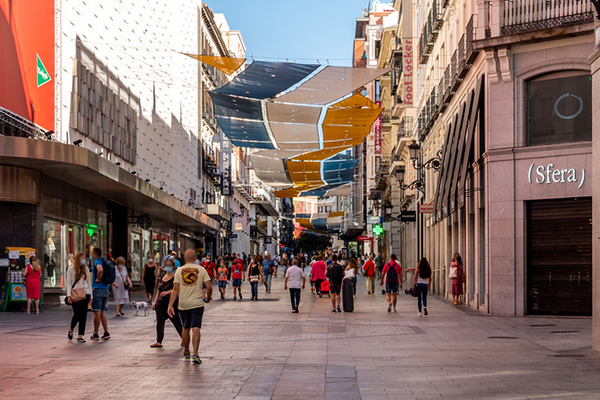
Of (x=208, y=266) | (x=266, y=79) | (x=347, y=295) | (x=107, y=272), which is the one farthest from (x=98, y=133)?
(x=107, y=272)

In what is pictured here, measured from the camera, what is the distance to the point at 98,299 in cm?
1436

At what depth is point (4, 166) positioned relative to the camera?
21203 millimetres

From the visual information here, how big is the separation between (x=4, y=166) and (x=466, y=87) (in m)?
13.5

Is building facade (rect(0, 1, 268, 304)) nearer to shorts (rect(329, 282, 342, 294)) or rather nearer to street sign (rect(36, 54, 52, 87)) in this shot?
street sign (rect(36, 54, 52, 87))

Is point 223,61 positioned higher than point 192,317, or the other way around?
point 223,61

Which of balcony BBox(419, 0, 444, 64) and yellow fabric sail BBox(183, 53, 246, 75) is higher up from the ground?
balcony BBox(419, 0, 444, 64)

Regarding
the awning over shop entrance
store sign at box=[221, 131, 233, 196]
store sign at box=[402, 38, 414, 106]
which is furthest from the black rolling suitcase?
store sign at box=[221, 131, 233, 196]

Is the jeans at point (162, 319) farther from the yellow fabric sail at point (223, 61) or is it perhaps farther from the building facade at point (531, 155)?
the yellow fabric sail at point (223, 61)

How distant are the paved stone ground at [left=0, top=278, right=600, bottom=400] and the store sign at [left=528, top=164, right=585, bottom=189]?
10.7 ft

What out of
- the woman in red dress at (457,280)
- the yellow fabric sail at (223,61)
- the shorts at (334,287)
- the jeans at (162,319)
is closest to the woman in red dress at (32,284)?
the yellow fabric sail at (223,61)

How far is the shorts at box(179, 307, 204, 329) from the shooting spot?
37.0 ft

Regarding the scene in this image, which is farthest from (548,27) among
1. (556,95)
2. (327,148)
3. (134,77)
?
(134,77)

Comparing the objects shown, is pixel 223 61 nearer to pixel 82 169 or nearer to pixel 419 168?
pixel 82 169

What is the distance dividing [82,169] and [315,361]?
42.4ft
